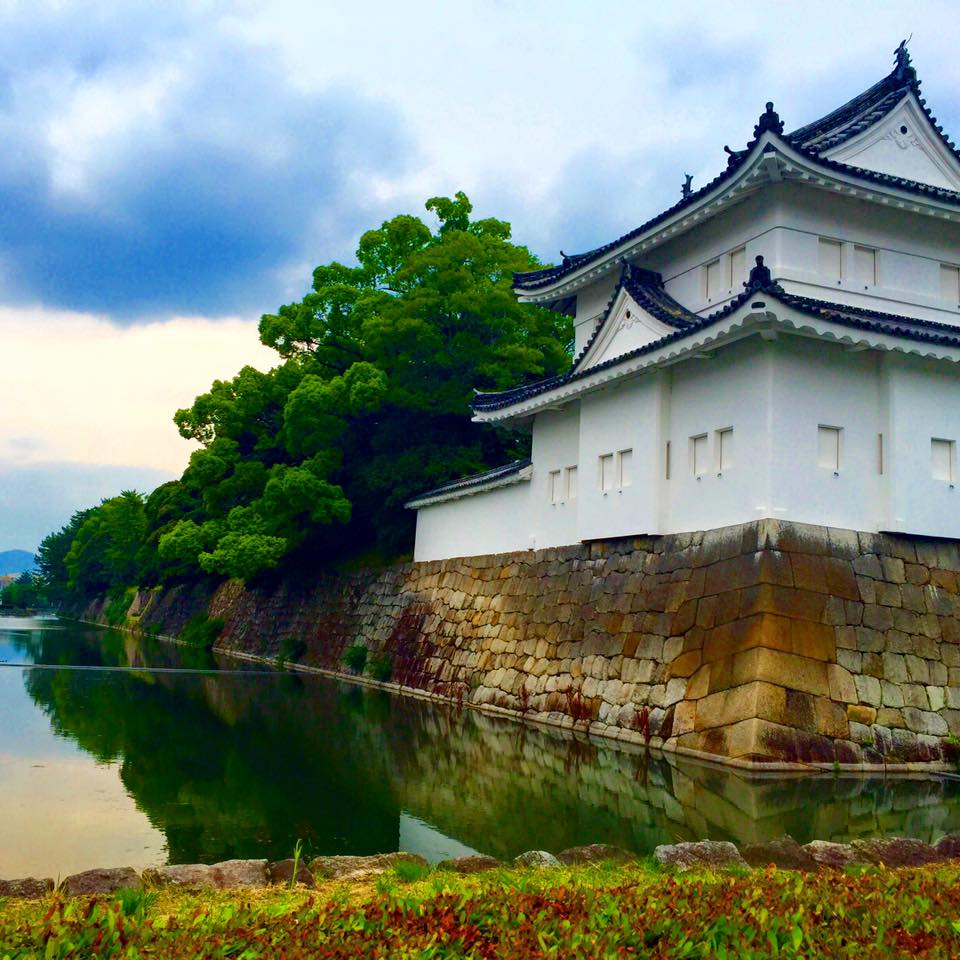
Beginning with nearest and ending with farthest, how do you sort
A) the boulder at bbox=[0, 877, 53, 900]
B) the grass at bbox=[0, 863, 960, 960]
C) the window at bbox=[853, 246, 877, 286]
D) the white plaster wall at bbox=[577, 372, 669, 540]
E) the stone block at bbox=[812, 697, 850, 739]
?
the grass at bbox=[0, 863, 960, 960], the boulder at bbox=[0, 877, 53, 900], the stone block at bbox=[812, 697, 850, 739], the window at bbox=[853, 246, 877, 286], the white plaster wall at bbox=[577, 372, 669, 540]

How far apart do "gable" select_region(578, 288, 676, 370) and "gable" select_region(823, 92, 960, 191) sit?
13.2ft

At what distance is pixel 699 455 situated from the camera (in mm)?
14984

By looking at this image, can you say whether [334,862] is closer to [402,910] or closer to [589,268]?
[402,910]

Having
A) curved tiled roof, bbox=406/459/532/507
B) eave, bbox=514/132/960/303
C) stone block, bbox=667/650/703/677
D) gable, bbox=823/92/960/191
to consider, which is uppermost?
gable, bbox=823/92/960/191

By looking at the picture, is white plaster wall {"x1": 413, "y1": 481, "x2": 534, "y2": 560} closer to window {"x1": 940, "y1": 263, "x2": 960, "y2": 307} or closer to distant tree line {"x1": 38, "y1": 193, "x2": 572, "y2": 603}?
distant tree line {"x1": 38, "y1": 193, "x2": 572, "y2": 603}

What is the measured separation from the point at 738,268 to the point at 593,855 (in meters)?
11.2

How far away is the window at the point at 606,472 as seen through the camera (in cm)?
1683

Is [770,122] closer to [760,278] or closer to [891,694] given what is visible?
[760,278]

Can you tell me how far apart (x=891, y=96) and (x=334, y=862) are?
1562 centimetres

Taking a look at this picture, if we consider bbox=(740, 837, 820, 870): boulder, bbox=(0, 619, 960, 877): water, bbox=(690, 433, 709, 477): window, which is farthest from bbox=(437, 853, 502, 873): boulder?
bbox=(690, 433, 709, 477): window

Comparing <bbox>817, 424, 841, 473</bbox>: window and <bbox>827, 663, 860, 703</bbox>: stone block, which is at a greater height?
<bbox>817, 424, 841, 473</bbox>: window

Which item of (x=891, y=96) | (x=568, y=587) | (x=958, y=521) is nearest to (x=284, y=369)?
(x=568, y=587)

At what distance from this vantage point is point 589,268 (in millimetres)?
19250

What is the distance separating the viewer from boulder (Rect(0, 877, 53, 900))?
5562mm
